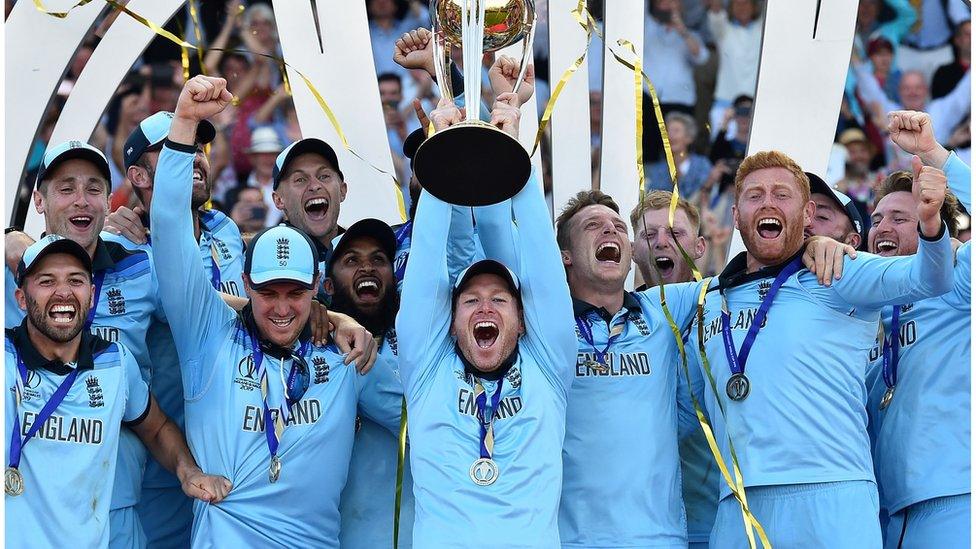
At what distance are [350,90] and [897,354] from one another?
9.86 feet

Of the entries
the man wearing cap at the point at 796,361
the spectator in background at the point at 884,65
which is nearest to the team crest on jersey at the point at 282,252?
the man wearing cap at the point at 796,361

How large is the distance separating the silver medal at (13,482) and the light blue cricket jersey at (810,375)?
2308mm

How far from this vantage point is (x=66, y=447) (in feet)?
15.3

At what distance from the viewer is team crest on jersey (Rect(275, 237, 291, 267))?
16.4 ft

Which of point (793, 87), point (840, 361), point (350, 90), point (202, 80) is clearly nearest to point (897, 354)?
point (840, 361)

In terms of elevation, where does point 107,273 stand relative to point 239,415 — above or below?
above

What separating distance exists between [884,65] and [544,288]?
544 cm

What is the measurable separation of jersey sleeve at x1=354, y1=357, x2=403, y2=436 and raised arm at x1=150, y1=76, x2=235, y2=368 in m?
0.58

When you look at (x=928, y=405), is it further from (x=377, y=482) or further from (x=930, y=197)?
(x=377, y=482)

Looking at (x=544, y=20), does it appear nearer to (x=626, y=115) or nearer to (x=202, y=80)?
(x=626, y=115)

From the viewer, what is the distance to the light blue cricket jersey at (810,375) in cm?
491

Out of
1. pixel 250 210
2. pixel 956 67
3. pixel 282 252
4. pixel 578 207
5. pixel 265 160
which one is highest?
pixel 956 67

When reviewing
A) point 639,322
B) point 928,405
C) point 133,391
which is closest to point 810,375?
point 928,405

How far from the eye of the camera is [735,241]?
704 cm
